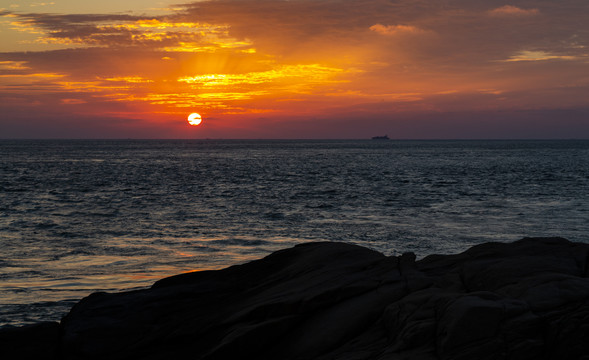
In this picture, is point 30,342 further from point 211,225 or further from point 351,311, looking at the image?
point 211,225

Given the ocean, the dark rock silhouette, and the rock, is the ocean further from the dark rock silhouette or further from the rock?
the dark rock silhouette

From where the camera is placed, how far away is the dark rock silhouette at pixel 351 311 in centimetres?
688

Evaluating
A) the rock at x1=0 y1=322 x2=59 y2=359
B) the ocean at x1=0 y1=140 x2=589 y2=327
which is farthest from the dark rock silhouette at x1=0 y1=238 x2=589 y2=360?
the ocean at x1=0 y1=140 x2=589 y2=327

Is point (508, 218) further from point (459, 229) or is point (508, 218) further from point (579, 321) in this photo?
point (579, 321)

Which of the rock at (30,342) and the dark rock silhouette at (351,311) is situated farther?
the rock at (30,342)

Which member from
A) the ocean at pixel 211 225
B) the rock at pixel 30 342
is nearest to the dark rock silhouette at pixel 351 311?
the rock at pixel 30 342

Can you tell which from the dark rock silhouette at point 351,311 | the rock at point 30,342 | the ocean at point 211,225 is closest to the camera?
the dark rock silhouette at point 351,311

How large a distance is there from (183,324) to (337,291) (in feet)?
10.2

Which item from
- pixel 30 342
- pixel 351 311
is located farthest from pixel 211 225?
pixel 351 311

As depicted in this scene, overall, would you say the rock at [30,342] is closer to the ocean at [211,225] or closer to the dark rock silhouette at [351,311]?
the dark rock silhouette at [351,311]

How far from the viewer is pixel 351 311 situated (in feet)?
29.6

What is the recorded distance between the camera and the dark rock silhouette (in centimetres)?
688

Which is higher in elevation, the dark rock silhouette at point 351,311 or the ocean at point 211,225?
the dark rock silhouette at point 351,311

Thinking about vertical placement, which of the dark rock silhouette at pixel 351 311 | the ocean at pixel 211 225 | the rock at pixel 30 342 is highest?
the dark rock silhouette at pixel 351 311
